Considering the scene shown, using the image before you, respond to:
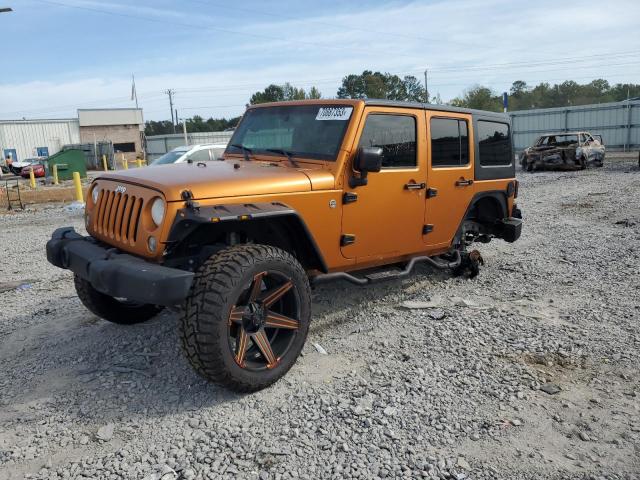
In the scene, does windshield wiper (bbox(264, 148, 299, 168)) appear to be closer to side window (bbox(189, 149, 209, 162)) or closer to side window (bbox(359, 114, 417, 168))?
side window (bbox(359, 114, 417, 168))

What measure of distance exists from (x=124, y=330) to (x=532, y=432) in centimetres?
335

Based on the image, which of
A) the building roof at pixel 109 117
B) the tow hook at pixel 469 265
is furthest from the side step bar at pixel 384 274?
the building roof at pixel 109 117

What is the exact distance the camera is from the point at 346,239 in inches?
172

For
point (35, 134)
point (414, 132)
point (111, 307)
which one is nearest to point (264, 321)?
point (111, 307)

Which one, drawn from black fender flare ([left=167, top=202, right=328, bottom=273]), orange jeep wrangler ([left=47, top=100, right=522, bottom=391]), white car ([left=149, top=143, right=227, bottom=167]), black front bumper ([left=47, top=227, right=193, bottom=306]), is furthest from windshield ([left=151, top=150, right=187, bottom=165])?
black fender flare ([left=167, top=202, right=328, bottom=273])

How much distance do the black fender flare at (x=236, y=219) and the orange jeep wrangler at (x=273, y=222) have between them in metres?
0.01

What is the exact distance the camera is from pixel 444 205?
5340 mm

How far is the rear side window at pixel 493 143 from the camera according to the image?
587 cm

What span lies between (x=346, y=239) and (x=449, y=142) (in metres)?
1.78

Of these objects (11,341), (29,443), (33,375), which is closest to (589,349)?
(29,443)

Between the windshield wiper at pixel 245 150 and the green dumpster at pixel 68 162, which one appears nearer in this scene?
the windshield wiper at pixel 245 150

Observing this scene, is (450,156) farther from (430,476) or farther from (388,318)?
(430,476)

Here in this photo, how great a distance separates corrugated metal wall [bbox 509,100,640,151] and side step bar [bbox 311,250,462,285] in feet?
78.4

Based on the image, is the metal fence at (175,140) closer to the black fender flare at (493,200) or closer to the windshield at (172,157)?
the windshield at (172,157)
